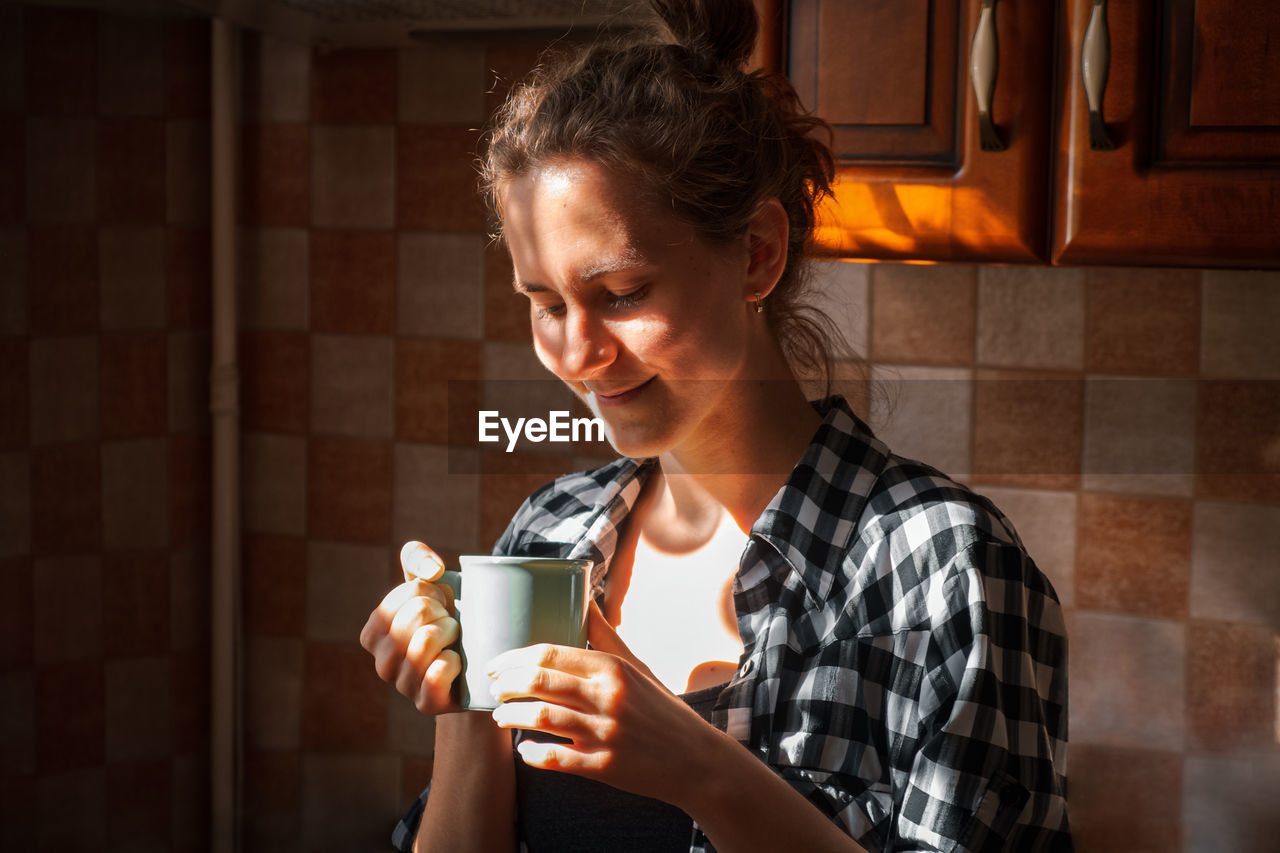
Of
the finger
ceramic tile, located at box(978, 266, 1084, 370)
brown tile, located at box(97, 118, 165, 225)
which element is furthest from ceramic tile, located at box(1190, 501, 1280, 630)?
brown tile, located at box(97, 118, 165, 225)

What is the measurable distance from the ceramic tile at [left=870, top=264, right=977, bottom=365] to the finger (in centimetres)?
81

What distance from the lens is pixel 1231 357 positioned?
4.14ft

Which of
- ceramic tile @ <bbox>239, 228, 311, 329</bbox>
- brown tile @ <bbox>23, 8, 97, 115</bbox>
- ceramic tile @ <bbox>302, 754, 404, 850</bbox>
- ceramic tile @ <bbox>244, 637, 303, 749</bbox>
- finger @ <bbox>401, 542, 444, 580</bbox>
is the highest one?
brown tile @ <bbox>23, 8, 97, 115</bbox>

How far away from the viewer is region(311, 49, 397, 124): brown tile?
158cm

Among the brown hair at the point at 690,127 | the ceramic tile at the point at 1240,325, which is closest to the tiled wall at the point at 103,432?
the brown hair at the point at 690,127

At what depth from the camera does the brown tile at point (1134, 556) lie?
4.26 feet

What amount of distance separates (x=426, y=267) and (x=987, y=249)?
872mm

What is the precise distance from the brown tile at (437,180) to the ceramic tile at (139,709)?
76 centimetres

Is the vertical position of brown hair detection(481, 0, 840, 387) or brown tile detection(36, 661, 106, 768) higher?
brown hair detection(481, 0, 840, 387)

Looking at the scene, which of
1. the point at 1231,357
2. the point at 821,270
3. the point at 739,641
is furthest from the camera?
the point at 821,270

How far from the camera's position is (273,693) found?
5.73 ft

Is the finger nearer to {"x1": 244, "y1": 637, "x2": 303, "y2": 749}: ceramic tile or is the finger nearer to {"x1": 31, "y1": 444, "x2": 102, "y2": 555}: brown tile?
{"x1": 31, "y1": 444, "x2": 102, "y2": 555}: brown tile

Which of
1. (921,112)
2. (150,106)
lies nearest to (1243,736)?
(921,112)

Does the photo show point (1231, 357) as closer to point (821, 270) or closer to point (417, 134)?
point (821, 270)
